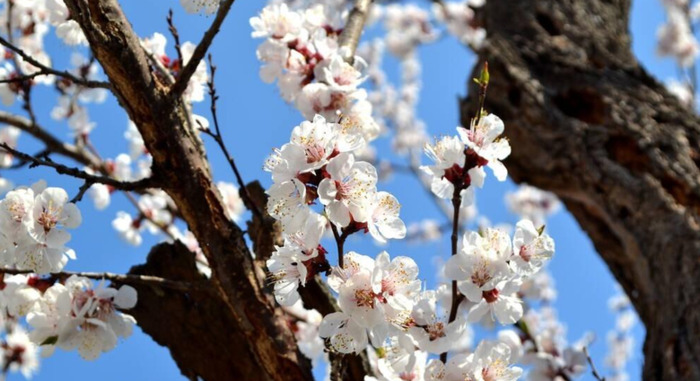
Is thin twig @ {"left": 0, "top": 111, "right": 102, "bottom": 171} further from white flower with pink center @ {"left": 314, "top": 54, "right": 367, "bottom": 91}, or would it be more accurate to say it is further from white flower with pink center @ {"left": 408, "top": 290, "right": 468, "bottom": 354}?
white flower with pink center @ {"left": 408, "top": 290, "right": 468, "bottom": 354}

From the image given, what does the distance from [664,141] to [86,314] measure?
2.02 meters

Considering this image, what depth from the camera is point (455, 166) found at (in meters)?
1.40

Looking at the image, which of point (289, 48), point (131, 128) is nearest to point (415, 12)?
point (131, 128)

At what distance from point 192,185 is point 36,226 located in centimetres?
36

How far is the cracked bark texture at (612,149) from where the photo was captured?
84.0 inches

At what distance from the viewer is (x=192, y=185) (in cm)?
156

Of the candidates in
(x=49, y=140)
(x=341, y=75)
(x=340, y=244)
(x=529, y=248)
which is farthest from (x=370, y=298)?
(x=49, y=140)

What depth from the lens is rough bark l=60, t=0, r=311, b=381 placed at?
4.90 ft

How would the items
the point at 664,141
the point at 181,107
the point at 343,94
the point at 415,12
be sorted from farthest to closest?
the point at 415,12, the point at 664,141, the point at 343,94, the point at 181,107

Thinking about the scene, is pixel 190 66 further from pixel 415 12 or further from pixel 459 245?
pixel 415 12

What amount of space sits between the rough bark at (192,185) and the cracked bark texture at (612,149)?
3.83 feet

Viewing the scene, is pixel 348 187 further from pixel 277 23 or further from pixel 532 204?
pixel 532 204

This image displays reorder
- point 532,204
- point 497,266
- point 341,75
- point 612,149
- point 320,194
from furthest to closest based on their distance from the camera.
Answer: point 532,204 → point 612,149 → point 341,75 → point 497,266 → point 320,194

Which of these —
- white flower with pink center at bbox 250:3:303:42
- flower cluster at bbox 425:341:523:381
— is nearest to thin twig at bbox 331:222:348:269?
flower cluster at bbox 425:341:523:381
